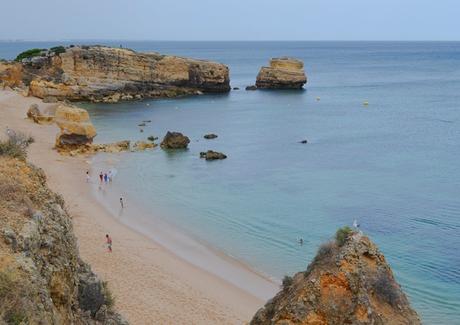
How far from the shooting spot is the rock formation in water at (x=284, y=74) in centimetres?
9544

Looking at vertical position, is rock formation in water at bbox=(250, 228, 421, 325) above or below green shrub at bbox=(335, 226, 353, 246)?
below

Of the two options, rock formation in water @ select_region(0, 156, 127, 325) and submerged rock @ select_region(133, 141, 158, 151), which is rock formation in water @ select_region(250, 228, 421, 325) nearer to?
rock formation in water @ select_region(0, 156, 127, 325)

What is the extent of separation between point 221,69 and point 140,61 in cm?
1498

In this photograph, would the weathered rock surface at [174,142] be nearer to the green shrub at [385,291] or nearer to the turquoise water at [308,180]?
the turquoise water at [308,180]

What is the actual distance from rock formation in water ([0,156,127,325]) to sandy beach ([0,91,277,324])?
7548mm

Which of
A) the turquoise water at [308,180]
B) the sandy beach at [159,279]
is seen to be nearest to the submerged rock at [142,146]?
the turquoise water at [308,180]

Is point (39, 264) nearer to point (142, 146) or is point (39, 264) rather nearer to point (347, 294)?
point (347, 294)

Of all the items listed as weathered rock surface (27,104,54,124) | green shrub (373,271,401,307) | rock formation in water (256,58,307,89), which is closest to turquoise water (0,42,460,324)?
weathered rock surface (27,104,54,124)

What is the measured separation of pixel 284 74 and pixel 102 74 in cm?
3362

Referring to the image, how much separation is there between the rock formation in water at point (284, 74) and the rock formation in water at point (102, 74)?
43.1ft

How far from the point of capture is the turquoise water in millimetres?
25062

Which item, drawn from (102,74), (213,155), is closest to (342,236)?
(213,155)

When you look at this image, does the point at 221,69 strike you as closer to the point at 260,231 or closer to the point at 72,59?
the point at 72,59

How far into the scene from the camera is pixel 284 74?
95750 mm
